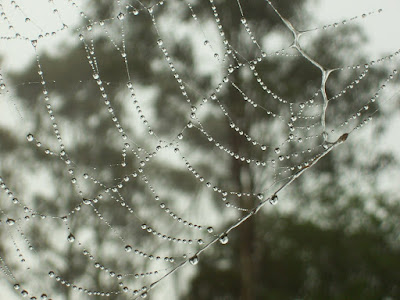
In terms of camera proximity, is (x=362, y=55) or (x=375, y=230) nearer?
(x=362, y=55)

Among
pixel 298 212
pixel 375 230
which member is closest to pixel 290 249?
pixel 298 212

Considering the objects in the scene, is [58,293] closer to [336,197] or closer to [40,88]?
[40,88]

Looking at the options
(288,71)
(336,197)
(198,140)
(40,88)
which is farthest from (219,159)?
(40,88)

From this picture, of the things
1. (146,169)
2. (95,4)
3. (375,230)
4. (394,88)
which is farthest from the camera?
(375,230)

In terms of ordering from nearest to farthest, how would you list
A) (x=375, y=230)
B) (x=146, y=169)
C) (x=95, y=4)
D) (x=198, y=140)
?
(x=95, y=4), (x=146, y=169), (x=198, y=140), (x=375, y=230)

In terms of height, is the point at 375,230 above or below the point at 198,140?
below

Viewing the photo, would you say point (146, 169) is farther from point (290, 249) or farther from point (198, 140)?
point (290, 249)

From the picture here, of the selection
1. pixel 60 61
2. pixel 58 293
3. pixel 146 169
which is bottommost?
pixel 58 293
